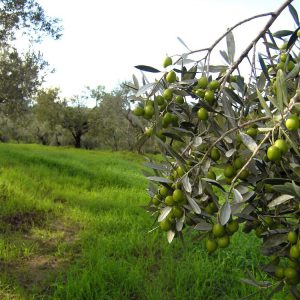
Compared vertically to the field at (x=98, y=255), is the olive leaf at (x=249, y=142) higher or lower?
higher

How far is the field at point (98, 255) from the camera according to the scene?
380cm

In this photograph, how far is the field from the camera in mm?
3805

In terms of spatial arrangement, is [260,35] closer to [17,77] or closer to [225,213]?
[225,213]

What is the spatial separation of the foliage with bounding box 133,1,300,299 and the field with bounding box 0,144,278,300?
0.69 m

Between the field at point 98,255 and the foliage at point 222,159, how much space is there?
69 centimetres

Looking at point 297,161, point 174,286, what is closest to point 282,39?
point 297,161

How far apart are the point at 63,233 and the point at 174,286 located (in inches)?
88.5

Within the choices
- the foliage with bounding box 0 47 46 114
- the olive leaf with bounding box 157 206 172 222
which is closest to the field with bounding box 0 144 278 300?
the olive leaf with bounding box 157 206 172 222

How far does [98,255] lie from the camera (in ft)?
14.7

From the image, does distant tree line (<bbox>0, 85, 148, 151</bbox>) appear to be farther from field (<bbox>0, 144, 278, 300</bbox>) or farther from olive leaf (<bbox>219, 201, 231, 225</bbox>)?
olive leaf (<bbox>219, 201, 231, 225</bbox>)

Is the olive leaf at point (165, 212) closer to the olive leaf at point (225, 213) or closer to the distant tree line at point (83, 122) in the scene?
the olive leaf at point (225, 213)

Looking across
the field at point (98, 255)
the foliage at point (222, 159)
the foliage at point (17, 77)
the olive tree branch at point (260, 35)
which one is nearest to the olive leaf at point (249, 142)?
the foliage at point (222, 159)

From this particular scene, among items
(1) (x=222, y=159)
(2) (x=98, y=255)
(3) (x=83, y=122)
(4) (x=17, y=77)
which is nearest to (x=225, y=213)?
(1) (x=222, y=159)

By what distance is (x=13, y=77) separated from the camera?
15.1 metres
